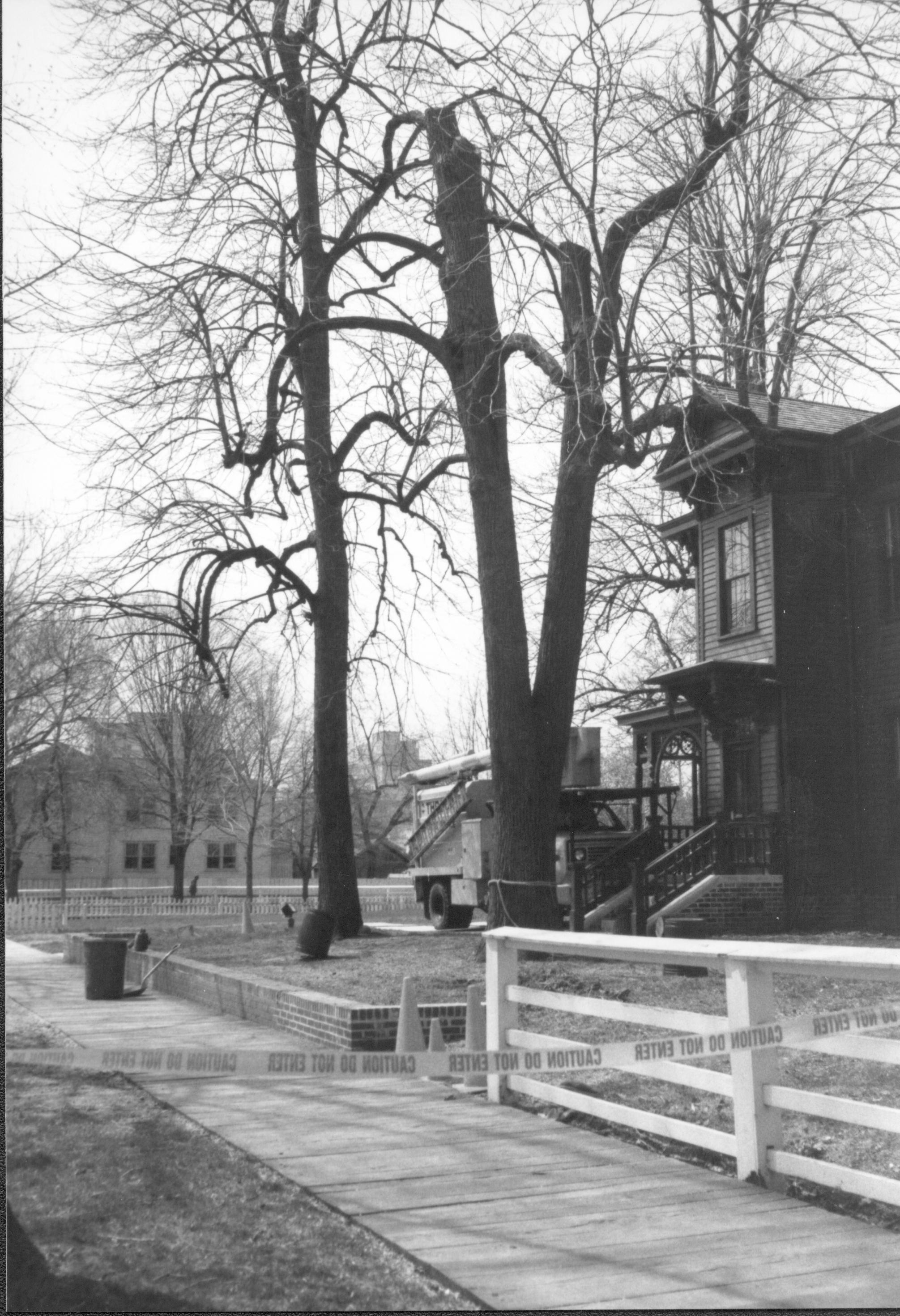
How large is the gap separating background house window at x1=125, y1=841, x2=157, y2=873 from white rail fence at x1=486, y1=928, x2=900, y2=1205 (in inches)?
2111

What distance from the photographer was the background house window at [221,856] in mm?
61812

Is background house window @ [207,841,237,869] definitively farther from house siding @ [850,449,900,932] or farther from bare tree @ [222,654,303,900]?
house siding @ [850,449,900,932]

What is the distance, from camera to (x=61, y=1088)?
902 centimetres

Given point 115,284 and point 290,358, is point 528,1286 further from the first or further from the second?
point 290,358

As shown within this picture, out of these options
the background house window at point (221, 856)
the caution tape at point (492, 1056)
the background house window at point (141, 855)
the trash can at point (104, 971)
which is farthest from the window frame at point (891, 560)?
the background house window at point (221, 856)

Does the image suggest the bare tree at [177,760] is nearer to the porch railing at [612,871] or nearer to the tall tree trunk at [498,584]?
the porch railing at [612,871]

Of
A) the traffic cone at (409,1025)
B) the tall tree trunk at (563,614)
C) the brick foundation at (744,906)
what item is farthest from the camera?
the brick foundation at (744,906)

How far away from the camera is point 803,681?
20.7 m

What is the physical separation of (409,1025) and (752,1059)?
3.70 meters

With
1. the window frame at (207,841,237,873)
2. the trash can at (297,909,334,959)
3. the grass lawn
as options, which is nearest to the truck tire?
the grass lawn

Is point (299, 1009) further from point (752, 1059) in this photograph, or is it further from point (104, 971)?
point (752, 1059)

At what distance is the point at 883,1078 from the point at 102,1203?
484 cm

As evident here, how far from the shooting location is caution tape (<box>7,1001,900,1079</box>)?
529cm

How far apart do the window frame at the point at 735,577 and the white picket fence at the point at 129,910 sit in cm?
1393
